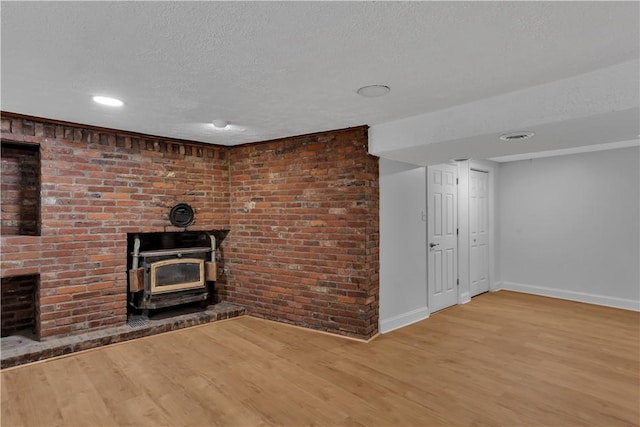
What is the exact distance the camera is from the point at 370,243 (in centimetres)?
350

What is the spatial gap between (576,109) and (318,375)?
2628mm

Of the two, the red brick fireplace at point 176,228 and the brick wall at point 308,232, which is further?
the brick wall at point 308,232

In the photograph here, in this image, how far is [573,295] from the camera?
16.5ft

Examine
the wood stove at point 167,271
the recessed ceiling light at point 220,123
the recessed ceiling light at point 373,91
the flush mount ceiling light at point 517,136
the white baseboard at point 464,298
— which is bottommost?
the white baseboard at point 464,298

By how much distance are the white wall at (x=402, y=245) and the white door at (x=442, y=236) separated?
0.19m

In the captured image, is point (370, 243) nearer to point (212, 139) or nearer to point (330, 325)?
point (330, 325)

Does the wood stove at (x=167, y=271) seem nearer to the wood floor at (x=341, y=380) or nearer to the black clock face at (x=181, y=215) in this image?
the black clock face at (x=181, y=215)

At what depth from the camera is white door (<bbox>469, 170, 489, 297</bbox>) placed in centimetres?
527

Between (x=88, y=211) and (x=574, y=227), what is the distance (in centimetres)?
630

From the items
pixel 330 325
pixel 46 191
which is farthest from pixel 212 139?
pixel 330 325

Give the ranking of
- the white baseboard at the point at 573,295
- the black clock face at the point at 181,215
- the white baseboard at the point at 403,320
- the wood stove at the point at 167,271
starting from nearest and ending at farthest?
the white baseboard at the point at 403,320 < the wood stove at the point at 167,271 < the black clock face at the point at 181,215 < the white baseboard at the point at 573,295

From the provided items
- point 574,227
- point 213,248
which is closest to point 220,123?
point 213,248

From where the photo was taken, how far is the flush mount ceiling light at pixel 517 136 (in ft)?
8.61

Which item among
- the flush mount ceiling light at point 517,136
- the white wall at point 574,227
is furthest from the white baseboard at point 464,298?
the flush mount ceiling light at point 517,136
